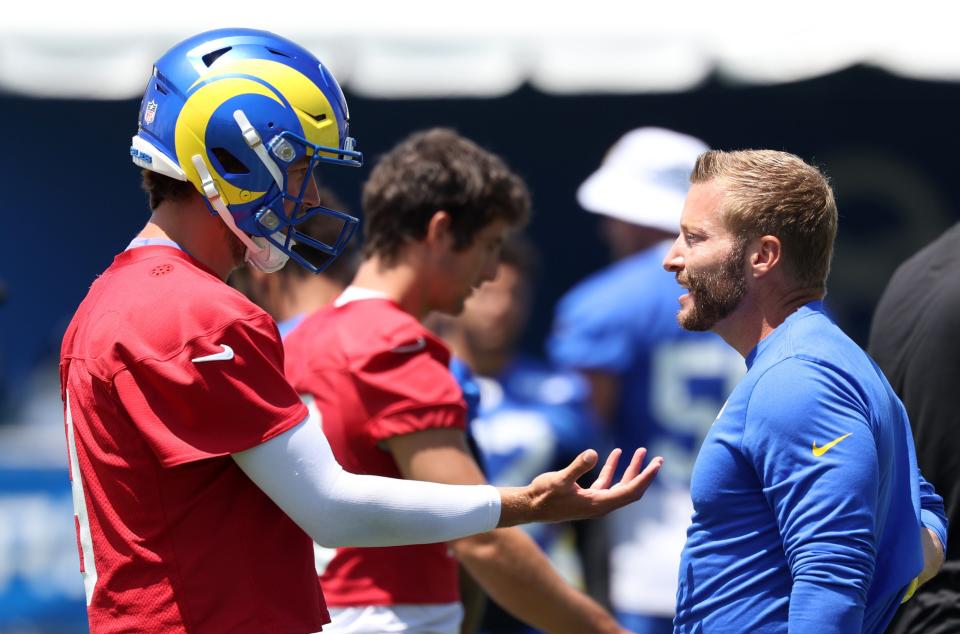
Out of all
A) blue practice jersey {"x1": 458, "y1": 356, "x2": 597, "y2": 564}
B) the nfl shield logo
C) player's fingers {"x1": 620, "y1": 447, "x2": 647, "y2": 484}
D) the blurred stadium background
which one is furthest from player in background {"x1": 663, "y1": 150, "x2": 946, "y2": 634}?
the blurred stadium background

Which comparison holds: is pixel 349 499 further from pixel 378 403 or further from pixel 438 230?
pixel 438 230

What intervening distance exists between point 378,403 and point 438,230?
543 mm

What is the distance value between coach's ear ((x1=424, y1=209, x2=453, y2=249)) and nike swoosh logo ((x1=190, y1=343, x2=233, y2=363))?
130 cm

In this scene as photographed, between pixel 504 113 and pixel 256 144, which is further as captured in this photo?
pixel 504 113

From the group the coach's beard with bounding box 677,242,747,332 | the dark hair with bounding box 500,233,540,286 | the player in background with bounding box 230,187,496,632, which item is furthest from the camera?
the dark hair with bounding box 500,233,540,286

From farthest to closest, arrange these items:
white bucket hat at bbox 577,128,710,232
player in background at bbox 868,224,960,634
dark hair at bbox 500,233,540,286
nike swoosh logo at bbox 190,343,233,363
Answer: dark hair at bbox 500,233,540,286 → white bucket hat at bbox 577,128,710,232 → player in background at bbox 868,224,960,634 → nike swoosh logo at bbox 190,343,233,363

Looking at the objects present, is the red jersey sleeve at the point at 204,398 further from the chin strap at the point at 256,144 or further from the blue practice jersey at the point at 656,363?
the blue practice jersey at the point at 656,363

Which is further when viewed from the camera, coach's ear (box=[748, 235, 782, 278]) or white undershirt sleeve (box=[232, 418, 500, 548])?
coach's ear (box=[748, 235, 782, 278])

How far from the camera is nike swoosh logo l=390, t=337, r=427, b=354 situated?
3.22 meters

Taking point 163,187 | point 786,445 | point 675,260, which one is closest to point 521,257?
point 675,260

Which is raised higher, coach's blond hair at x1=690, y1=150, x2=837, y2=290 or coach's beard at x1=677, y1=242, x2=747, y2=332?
coach's blond hair at x1=690, y1=150, x2=837, y2=290

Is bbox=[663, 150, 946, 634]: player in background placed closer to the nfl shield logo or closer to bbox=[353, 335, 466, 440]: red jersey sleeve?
bbox=[353, 335, 466, 440]: red jersey sleeve

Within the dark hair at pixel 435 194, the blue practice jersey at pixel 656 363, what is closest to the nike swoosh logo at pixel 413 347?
the dark hair at pixel 435 194

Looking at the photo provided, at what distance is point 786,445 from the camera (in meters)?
2.31
